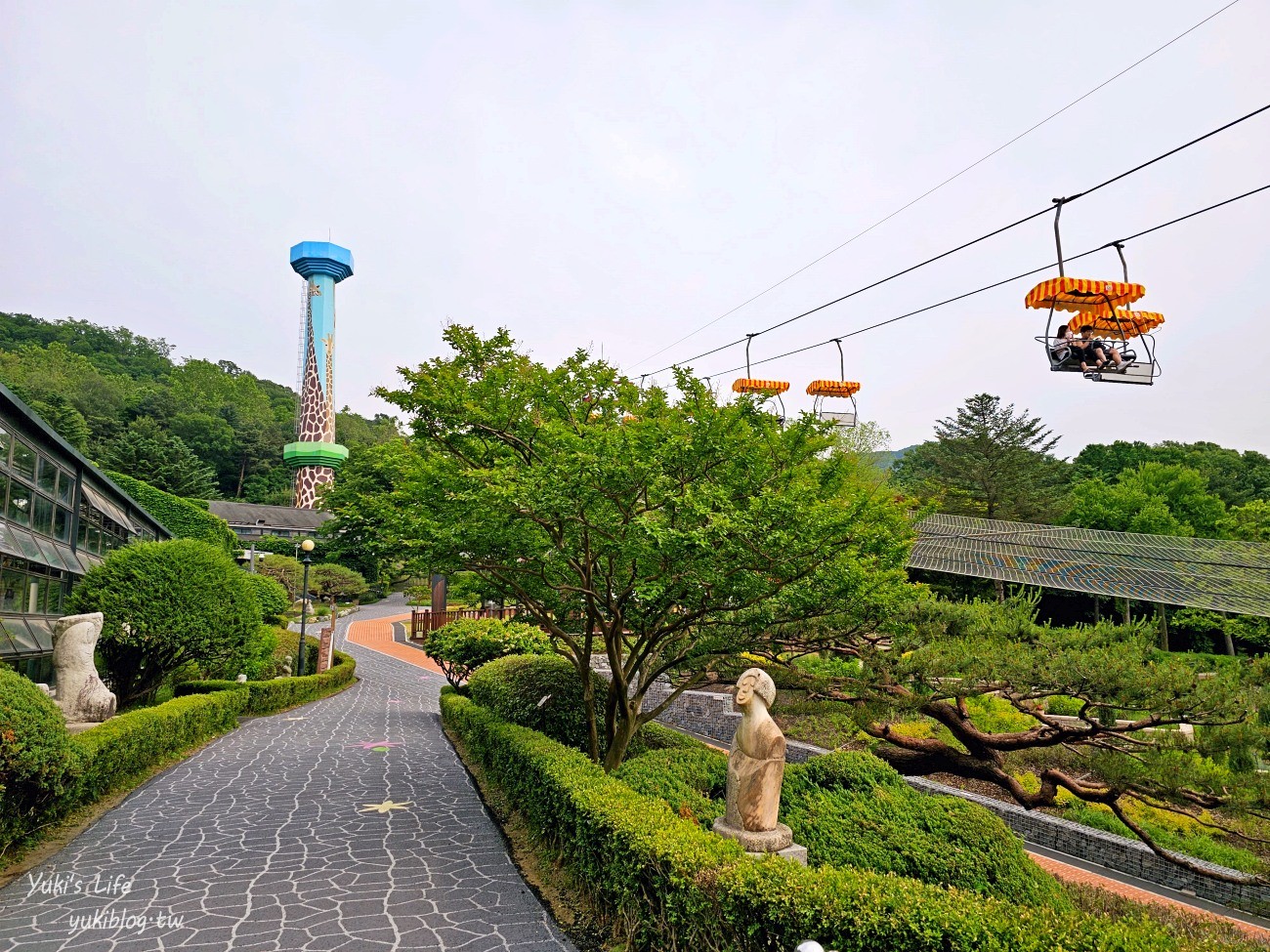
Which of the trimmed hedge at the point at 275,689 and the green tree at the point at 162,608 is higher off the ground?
the green tree at the point at 162,608

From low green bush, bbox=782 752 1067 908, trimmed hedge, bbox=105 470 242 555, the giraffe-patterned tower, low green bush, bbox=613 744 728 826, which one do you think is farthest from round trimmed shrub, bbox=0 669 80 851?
the giraffe-patterned tower

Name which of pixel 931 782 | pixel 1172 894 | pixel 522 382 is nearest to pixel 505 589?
pixel 522 382

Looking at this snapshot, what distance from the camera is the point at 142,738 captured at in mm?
9922

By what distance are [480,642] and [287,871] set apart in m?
9.99

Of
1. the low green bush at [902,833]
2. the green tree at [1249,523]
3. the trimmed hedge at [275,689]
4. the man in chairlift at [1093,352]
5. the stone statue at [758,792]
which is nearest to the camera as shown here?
the stone statue at [758,792]

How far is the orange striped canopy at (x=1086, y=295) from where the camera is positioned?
24.2 feet

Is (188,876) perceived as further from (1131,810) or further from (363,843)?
(1131,810)

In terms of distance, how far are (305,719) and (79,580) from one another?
4983 mm

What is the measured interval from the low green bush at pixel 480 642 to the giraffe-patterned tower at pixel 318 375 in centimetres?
4840

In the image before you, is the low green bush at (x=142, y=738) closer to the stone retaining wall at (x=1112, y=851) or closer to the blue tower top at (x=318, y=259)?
the stone retaining wall at (x=1112, y=851)

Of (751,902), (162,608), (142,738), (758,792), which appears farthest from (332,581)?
(751,902)

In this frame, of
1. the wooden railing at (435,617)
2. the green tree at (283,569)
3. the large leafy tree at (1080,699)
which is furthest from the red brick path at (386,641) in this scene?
the large leafy tree at (1080,699)

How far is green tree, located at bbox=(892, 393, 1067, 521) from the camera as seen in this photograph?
1455 inches

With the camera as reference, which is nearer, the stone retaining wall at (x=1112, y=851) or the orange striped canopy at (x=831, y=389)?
the stone retaining wall at (x=1112, y=851)
